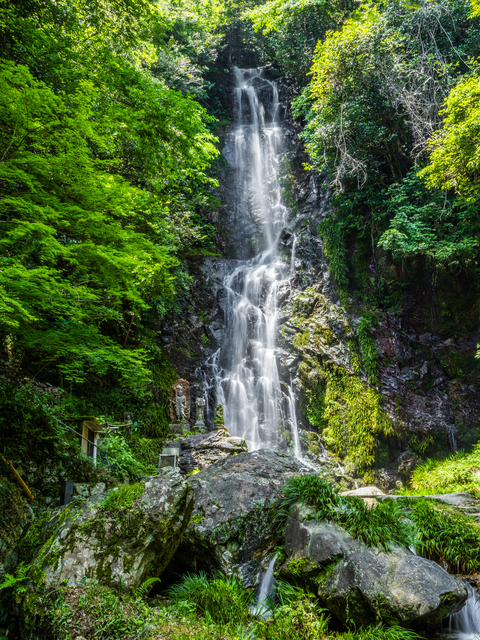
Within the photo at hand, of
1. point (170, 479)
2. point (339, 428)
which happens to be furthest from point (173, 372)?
point (170, 479)

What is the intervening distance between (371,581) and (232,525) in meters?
1.86

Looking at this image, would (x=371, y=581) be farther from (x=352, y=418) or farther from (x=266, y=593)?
(x=352, y=418)

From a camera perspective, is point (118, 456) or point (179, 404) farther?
point (179, 404)

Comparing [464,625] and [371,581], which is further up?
[371,581]

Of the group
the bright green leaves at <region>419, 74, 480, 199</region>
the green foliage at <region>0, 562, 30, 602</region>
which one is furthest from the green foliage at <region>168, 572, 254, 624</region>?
the bright green leaves at <region>419, 74, 480, 199</region>

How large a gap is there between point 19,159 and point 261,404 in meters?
11.7

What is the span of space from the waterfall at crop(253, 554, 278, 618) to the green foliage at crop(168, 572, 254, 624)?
0.49ft

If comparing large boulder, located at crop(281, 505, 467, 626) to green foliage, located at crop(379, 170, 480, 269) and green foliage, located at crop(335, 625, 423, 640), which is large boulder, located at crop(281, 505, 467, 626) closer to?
green foliage, located at crop(335, 625, 423, 640)

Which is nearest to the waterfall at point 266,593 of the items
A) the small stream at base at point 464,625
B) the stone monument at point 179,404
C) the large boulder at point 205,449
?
the small stream at base at point 464,625

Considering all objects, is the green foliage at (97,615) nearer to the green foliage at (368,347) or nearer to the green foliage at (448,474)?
the green foliage at (448,474)

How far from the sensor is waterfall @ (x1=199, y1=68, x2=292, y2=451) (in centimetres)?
1391

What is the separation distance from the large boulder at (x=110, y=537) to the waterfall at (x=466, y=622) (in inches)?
137

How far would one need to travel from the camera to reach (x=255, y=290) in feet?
56.6

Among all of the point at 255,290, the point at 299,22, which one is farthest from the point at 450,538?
the point at 299,22
